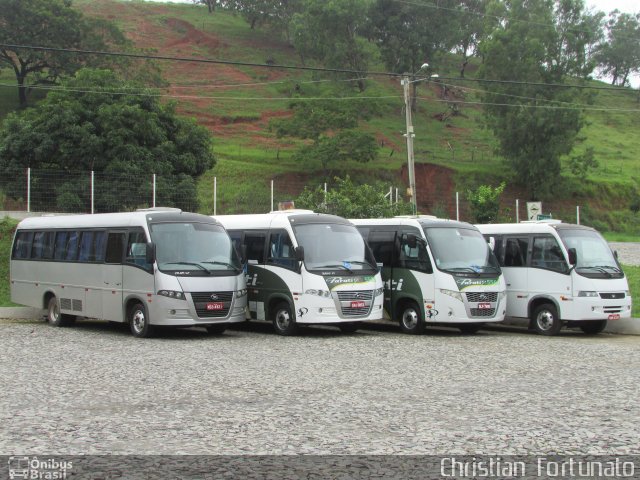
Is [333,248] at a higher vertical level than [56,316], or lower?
higher

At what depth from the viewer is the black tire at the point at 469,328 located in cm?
2130

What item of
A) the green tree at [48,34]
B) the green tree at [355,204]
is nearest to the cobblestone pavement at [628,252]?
the green tree at [355,204]

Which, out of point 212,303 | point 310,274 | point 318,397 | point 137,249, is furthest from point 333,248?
point 318,397

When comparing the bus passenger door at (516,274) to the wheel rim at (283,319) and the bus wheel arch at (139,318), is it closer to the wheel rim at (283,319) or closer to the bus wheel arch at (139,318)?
the wheel rim at (283,319)

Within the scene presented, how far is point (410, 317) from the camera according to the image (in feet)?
70.9

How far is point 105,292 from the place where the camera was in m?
21.0

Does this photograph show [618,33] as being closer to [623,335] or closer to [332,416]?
[623,335]

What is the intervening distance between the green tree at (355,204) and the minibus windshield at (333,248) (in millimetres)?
13290

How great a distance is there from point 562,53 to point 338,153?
2143 centimetres

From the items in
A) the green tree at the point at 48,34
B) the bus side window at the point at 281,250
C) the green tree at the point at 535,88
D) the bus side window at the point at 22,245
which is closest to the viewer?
the bus side window at the point at 281,250

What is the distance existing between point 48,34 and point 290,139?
848 inches

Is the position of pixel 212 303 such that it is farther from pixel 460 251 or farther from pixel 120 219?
pixel 460 251

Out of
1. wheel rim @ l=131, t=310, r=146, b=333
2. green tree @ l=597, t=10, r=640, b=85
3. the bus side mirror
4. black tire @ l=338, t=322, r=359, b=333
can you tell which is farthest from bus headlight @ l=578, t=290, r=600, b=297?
green tree @ l=597, t=10, r=640, b=85

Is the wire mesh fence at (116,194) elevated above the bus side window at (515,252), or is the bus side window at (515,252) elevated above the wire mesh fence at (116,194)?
the wire mesh fence at (116,194)
